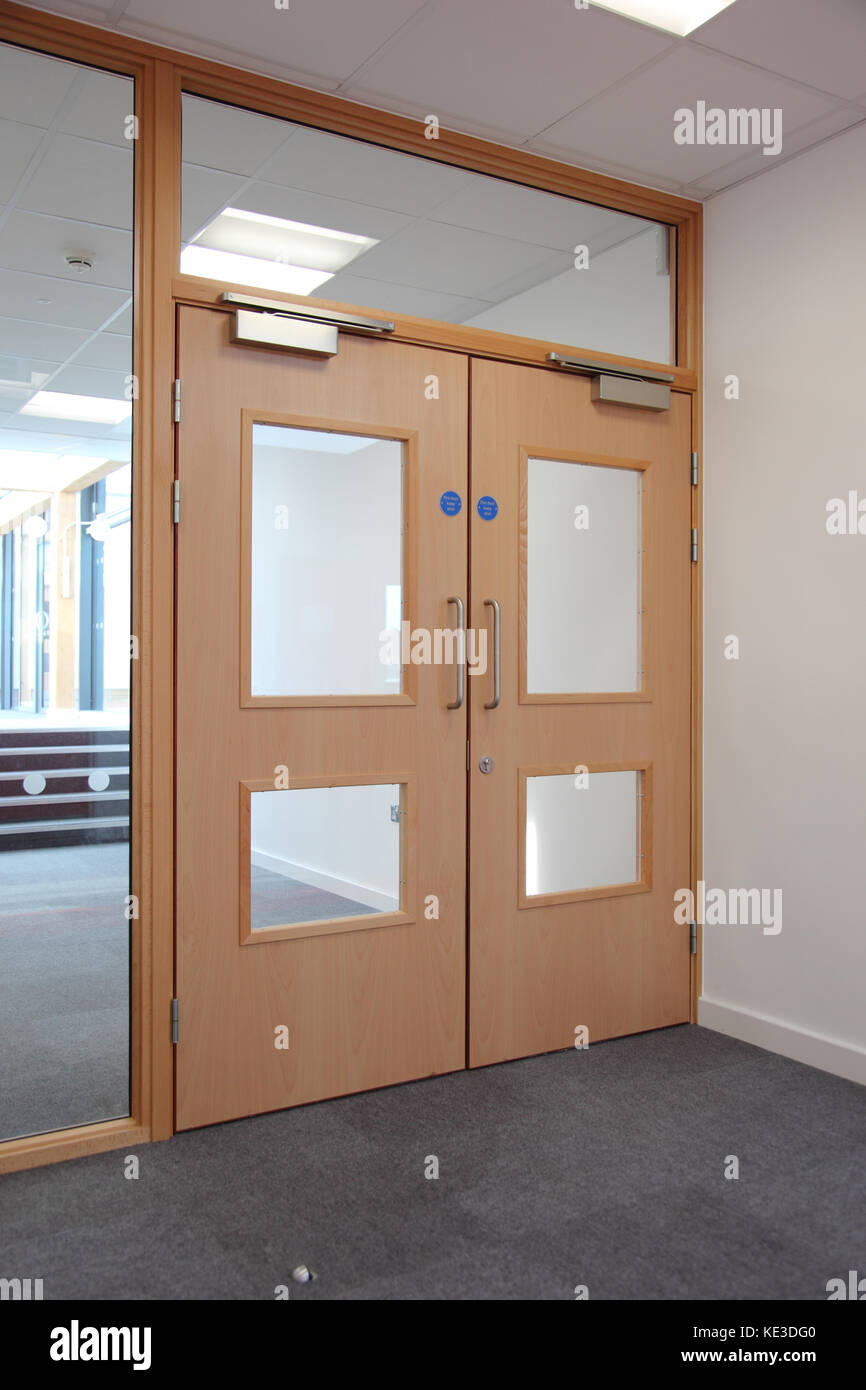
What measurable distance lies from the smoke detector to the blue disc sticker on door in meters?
1.03

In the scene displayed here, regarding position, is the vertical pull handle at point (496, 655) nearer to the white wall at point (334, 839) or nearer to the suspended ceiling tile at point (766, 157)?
the white wall at point (334, 839)

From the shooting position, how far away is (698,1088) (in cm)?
286

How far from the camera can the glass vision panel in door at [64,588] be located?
7.99 feet

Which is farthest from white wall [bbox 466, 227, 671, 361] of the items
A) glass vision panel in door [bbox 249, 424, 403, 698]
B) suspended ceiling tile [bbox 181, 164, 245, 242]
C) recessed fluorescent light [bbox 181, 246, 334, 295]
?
suspended ceiling tile [bbox 181, 164, 245, 242]

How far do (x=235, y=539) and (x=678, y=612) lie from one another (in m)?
1.43

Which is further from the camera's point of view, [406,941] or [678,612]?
[678,612]

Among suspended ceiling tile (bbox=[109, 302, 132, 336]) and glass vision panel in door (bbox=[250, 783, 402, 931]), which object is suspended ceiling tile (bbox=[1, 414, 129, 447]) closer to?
suspended ceiling tile (bbox=[109, 302, 132, 336])

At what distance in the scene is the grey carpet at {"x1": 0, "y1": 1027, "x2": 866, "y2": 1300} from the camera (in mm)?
1958

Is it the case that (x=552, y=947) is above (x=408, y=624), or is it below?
below

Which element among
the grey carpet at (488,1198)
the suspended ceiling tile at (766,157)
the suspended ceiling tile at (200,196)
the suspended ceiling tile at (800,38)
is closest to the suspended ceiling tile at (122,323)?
the suspended ceiling tile at (200,196)

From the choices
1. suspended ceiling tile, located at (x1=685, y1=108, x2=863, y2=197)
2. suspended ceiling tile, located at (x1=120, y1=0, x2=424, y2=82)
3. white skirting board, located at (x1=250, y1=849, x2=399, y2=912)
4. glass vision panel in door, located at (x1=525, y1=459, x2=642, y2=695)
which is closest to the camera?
suspended ceiling tile, located at (x1=120, y1=0, x2=424, y2=82)

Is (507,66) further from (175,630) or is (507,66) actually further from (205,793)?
(205,793)
